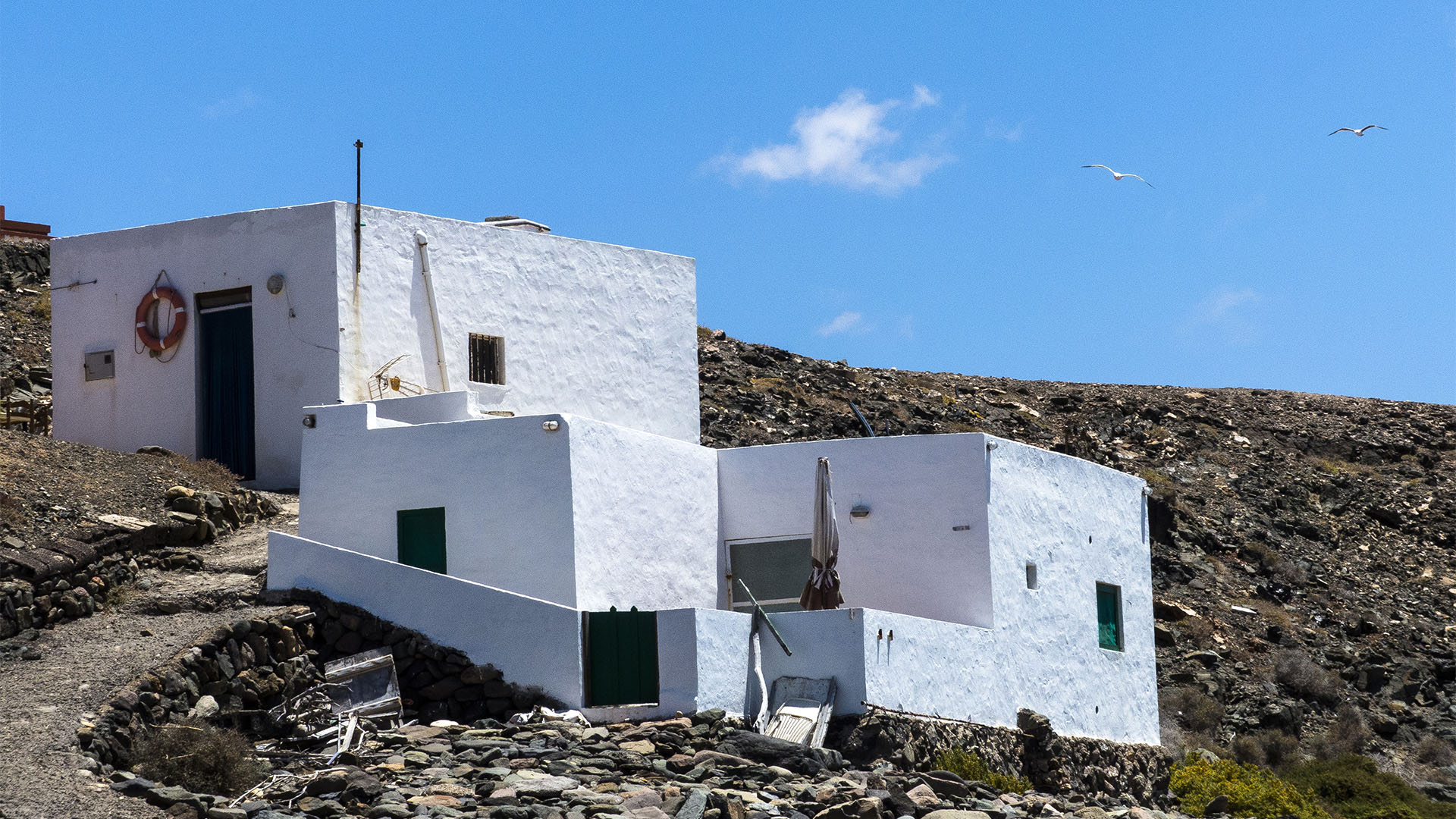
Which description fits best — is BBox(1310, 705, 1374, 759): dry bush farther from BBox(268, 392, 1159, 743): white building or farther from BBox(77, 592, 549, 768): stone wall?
BBox(77, 592, 549, 768): stone wall

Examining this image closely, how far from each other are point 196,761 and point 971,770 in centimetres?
840

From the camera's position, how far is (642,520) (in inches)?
805

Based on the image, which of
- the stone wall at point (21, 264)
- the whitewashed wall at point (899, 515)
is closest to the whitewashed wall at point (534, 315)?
the whitewashed wall at point (899, 515)

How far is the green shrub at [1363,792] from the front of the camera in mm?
27641

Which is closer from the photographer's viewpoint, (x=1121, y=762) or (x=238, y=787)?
(x=238, y=787)

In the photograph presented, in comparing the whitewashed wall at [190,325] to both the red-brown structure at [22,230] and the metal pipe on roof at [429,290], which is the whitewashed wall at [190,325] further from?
the red-brown structure at [22,230]

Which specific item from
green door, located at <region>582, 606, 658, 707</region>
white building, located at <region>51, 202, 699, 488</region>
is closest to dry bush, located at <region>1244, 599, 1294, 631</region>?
white building, located at <region>51, 202, 699, 488</region>

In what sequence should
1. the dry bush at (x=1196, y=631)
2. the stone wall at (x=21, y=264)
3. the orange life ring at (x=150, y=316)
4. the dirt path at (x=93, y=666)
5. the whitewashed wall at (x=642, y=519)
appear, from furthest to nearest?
the stone wall at (x=21, y=264) < the dry bush at (x=1196, y=631) < the orange life ring at (x=150, y=316) < the whitewashed wall at (x=642, y=519) < the dirt path at (x=93, y=666)

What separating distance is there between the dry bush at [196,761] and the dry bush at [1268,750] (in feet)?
73.7

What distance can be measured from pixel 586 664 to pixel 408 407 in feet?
19.1

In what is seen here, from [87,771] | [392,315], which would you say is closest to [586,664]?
[87,771]

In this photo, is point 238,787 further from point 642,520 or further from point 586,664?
point 642,520

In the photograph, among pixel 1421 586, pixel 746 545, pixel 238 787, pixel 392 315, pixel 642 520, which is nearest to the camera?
pixel 238 787

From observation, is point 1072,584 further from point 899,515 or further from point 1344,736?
point 1344,736
